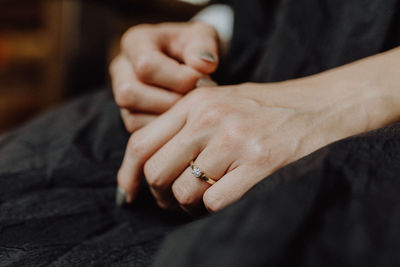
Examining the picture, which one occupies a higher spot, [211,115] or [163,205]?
[211,115]

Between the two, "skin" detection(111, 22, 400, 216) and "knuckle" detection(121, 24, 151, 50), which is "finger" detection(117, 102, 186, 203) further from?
"knuckle" detection(121, 24, 151, 50)

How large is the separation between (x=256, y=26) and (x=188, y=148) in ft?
1.53

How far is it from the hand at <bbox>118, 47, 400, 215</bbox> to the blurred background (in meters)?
1.64

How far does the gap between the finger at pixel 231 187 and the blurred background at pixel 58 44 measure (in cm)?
170

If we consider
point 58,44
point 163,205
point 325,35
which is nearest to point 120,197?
point 163,205

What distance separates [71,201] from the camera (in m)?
0.39

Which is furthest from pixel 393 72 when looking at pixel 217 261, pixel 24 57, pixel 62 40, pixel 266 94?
pixel 24 57

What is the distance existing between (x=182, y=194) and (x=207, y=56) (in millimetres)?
188

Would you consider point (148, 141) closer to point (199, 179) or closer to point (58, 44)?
point (199, 179)

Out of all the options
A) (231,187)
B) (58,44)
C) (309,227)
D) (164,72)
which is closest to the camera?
(309,227)

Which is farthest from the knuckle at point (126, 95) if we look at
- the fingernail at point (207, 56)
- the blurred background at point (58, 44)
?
the blurred background at point (58, 44)

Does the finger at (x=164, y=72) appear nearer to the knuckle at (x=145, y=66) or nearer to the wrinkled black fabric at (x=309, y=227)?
the knuckle at (x=145, y=66)

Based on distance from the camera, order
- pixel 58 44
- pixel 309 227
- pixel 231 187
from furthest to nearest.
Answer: pixel 58 44 < pixel 231 187 < pixel 309 227

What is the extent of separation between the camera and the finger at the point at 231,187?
0.30 metres
